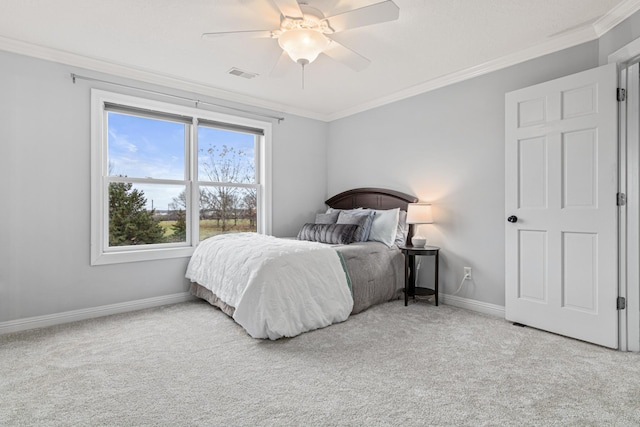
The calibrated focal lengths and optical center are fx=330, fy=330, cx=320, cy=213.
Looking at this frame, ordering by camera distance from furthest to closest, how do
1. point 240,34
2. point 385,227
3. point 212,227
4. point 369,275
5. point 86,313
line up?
point 212,227
point 385,227
point 369,275
point 86,313
point 240,34

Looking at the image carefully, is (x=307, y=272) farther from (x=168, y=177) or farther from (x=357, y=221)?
(x=168, y=177)

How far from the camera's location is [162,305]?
358 cm

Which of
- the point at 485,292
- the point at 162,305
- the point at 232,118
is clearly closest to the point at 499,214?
the point at 485,292

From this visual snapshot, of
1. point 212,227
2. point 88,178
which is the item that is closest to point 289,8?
point 88,178

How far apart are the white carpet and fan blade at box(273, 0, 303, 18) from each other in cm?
228

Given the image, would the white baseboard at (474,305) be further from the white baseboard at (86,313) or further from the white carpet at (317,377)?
the white baseboard at (86,313)

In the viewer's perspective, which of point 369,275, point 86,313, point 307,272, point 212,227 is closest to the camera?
A: point 307,272

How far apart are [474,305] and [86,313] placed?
381cm

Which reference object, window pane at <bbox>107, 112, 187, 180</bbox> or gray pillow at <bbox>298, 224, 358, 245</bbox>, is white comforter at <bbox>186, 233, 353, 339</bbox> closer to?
gray pillow at <bbox>298, 224, 358, 245</bbox>

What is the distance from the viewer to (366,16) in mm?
2059

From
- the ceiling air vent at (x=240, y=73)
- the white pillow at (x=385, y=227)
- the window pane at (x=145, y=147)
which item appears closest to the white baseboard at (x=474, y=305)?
the white pillow at (x=385, y=227)

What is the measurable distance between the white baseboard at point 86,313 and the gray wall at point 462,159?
291 cm

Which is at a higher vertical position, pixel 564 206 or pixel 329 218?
pixel 564 206

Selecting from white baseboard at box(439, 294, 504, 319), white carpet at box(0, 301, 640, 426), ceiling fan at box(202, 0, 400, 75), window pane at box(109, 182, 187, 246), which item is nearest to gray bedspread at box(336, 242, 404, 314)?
white carpet at box(0, 301, 640, 426)
